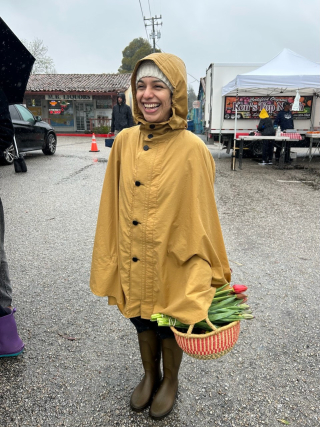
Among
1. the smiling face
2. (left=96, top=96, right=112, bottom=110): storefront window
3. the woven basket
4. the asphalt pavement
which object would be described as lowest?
the asphalt pavement

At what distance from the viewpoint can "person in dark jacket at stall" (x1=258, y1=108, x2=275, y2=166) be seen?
35.5 ft

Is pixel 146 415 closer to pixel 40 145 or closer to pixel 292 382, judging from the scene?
pixel 292 382

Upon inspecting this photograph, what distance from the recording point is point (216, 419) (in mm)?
1877

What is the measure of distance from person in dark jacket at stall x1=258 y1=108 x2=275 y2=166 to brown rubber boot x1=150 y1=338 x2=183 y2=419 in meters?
9.95

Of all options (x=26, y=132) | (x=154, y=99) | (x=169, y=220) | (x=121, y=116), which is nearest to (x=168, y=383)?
(x=169, y=220)

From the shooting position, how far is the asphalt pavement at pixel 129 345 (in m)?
1.93

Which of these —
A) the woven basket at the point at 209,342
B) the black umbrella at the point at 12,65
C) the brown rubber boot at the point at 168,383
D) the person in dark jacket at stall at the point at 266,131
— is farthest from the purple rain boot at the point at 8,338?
the person in dark jacket at stall at the point at 266,131

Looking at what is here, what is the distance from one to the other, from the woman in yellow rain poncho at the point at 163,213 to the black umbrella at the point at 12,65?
1.08 meters

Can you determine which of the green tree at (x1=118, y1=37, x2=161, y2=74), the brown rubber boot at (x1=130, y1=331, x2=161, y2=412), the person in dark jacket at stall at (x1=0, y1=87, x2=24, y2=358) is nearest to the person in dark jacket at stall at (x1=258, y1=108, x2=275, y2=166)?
the person in dark jacket at stall at (x1=0, y1=87, x2=24, y2=358)

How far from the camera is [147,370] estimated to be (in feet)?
6.50

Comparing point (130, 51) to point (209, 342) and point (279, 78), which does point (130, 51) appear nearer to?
point (279, 78)

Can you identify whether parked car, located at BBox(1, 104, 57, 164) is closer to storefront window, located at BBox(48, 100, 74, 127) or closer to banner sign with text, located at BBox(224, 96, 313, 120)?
banner sign with text, located at BBox(224, 96, 313, 120)

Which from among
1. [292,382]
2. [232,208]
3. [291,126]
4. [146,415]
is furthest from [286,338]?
[291,126]

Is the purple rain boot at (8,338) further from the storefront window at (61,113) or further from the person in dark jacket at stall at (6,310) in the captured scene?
the storefront window at (61,113)
